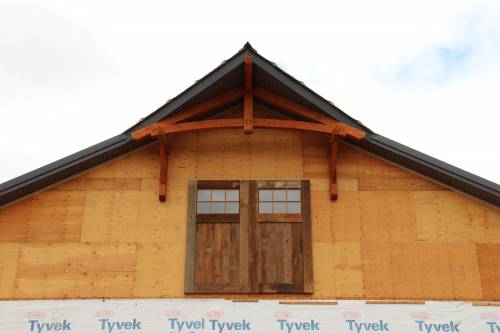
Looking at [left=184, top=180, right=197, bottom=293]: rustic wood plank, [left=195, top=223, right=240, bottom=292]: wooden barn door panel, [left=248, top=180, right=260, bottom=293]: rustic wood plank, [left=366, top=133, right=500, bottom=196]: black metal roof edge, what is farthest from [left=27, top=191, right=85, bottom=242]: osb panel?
[left=366, top=133, right=500, bottom=196]: black metal roof edge

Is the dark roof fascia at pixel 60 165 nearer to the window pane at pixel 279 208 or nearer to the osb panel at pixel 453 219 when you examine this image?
the window pane at pixel 279 208

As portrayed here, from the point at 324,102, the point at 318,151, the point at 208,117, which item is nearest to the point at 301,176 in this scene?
the point at 318,151

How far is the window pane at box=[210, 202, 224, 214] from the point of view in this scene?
1412 cm

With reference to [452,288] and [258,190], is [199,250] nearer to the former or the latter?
[258,190]

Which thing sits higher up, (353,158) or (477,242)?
(353,158)

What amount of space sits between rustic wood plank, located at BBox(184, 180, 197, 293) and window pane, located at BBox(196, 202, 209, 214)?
0.10 meters

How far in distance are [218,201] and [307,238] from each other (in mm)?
2082

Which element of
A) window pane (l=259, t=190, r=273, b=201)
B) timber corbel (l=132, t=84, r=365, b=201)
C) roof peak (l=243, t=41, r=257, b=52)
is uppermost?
roof peak (l=243, t=41, r=257, b=52)

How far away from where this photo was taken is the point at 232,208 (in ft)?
46.4

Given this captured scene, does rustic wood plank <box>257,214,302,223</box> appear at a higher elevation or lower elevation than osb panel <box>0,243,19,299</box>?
higher

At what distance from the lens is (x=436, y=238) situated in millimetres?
13844

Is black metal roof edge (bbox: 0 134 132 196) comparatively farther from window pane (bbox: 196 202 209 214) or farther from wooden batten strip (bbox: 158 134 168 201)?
window pane (bbox: 196 202 209 214)

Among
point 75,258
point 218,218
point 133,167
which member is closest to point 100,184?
point 133,167

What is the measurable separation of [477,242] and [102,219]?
7928 millimetres
